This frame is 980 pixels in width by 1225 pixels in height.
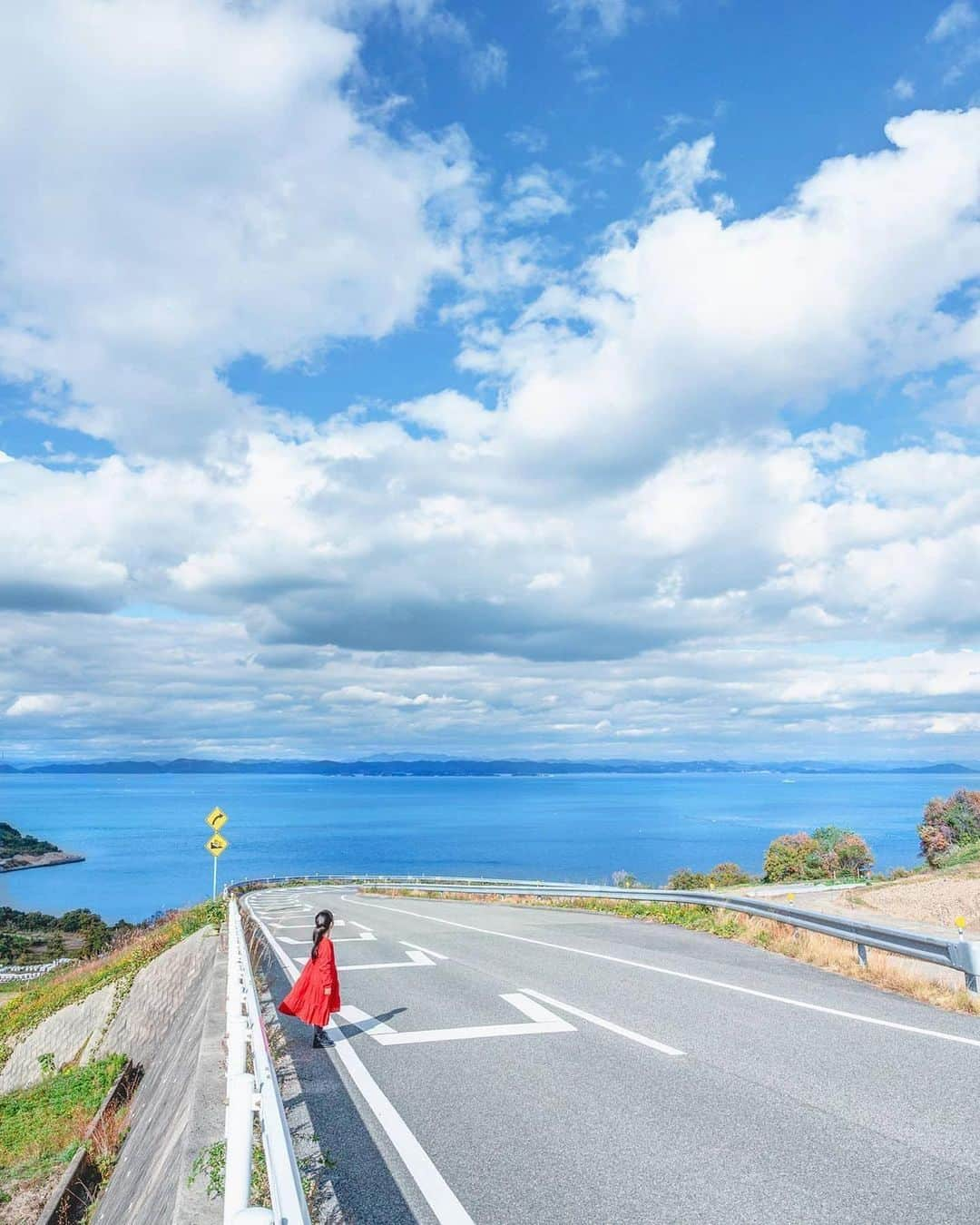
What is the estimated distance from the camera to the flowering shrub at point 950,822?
7219 centimetres

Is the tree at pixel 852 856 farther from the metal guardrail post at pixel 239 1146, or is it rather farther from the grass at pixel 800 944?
the metal guardrail post at pixel 239 1146

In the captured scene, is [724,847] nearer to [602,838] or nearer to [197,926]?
[602,838]

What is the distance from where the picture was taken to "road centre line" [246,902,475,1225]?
14.6 feet

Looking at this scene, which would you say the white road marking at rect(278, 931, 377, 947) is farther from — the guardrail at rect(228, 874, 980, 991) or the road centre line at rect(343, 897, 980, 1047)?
the guardrail at rect(228, 874, 980, 991)

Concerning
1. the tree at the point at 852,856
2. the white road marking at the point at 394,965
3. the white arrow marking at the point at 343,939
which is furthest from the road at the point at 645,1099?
the tree at the point at 852,856

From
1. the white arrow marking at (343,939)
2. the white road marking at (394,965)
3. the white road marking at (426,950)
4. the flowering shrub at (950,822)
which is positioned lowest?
the flowering shrub at (950,822)

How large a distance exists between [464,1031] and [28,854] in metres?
169

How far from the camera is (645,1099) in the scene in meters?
6.19

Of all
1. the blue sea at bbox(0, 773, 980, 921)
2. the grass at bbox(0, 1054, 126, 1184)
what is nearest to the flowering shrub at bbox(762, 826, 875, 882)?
the blue sea at bbox(0, 773, 980, 921)

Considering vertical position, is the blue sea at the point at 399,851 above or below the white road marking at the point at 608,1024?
below

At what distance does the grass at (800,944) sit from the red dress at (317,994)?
6662 mm

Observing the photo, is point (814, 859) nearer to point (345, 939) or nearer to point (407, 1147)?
point (345, 939)

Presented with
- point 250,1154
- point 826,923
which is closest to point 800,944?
point 826,923

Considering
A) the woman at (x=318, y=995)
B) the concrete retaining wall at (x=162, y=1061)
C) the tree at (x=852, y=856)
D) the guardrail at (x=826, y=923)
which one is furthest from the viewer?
the tree at (x=852, y=856)
